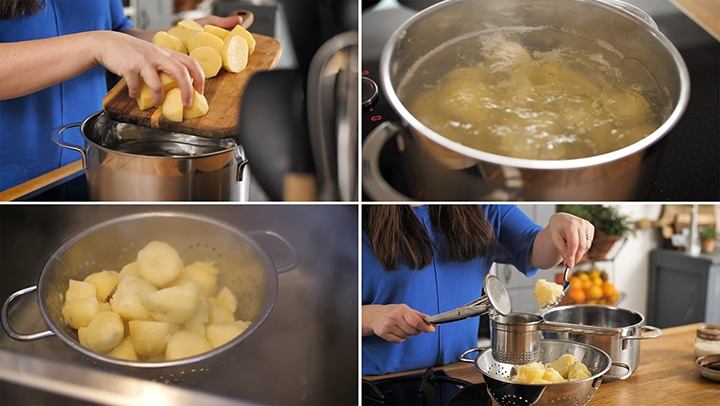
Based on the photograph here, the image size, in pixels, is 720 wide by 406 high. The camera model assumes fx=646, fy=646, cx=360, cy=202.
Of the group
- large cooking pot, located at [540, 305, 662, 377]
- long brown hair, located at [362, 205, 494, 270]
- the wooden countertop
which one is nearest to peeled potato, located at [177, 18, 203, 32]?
long brown hair, located at [362, 205, 494, 270]

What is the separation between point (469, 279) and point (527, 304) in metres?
0.11

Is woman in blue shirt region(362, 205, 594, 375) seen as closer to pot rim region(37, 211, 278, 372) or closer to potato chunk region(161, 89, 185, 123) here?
pot rim region(37, 211, 278, 372)

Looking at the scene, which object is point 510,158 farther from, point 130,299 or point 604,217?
point 130,299

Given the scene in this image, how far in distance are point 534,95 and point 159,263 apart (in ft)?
2.29

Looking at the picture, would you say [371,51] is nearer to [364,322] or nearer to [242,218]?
[242,218]

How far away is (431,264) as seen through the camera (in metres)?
1.14

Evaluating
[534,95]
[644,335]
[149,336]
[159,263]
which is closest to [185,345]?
[149,336]

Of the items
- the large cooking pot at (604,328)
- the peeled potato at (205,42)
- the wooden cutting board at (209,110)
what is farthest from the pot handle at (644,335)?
the peeled potato at (205,42)

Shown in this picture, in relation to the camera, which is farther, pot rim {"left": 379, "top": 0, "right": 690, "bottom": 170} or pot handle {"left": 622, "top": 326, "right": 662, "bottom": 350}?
pot handle {"left": 622, "top": 326, "right": 662, "bottom": 350}

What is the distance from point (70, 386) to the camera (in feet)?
1.64

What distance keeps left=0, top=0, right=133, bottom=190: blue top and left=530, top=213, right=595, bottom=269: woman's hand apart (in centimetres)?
82

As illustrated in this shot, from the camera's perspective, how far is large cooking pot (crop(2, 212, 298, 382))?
110 cm

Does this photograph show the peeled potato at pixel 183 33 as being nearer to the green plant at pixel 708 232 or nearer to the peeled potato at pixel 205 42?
the peeled potato at pixel 205 42

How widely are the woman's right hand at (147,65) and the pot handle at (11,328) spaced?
1.28ft
